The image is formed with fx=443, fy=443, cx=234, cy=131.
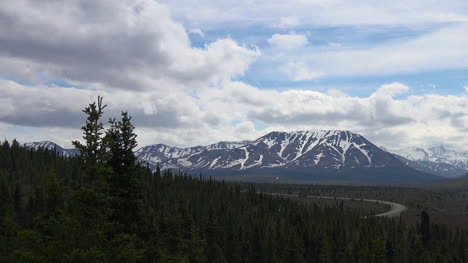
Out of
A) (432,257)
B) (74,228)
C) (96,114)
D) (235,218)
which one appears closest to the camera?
(74,228)

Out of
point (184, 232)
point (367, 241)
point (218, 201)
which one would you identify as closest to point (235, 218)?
point (218, 201)

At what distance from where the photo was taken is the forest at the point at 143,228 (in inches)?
914

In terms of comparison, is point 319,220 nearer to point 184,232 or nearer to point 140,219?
point 184,232

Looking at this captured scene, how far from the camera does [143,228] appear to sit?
3231 cm

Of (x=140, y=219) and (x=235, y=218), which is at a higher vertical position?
(x=140, y=219)

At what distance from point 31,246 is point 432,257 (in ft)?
429

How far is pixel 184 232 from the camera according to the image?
351 ft

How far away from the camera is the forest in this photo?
23.2 m

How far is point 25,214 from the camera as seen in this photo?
5148 inches

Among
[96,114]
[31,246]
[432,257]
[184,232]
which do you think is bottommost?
[432,257]

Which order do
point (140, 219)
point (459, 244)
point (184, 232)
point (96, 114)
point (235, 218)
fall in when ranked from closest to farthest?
point (96, 114)
point (140, 219)
point (184, 232)
point (459, 244)
point (235, 218)

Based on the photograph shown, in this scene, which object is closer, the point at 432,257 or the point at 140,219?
the point at 140,219

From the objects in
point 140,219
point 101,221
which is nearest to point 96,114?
point 101,221

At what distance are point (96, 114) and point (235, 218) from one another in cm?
15258
